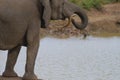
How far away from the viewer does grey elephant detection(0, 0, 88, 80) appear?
372 inches

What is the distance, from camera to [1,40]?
31.3 ft

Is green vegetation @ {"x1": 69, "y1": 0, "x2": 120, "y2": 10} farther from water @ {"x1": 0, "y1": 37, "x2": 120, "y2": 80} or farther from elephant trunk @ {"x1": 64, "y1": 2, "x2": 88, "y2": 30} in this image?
elephant trunk @ {"x1": 64, "y1": 2, "x2": 88, "y2": 30}

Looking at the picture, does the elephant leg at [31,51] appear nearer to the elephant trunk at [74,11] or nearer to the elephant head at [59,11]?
the elephant head at [59,11]

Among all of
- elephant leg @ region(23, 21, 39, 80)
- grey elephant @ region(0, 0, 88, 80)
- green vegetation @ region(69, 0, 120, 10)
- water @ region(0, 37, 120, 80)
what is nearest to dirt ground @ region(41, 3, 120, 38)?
green vegetation @ region(69, 0, 120, 10)

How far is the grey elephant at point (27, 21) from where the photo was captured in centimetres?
945

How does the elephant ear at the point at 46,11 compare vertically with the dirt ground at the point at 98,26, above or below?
above

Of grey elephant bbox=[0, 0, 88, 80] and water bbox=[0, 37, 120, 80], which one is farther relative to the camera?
water bbox=[0, 37, 120, 80]

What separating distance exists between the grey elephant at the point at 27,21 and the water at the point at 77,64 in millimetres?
2499

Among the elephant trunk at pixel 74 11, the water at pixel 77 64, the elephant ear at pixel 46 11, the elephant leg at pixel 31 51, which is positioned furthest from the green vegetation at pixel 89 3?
the elephant ear at pixel 46 11

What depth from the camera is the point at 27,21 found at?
31.9ft

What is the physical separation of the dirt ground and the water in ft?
34.5

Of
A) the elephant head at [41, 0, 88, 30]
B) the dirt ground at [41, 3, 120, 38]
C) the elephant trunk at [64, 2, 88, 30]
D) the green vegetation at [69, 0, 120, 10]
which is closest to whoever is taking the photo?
the elephant head at [41, 0, 88, 30]

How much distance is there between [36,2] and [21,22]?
523 mm

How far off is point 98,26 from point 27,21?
27186mm
